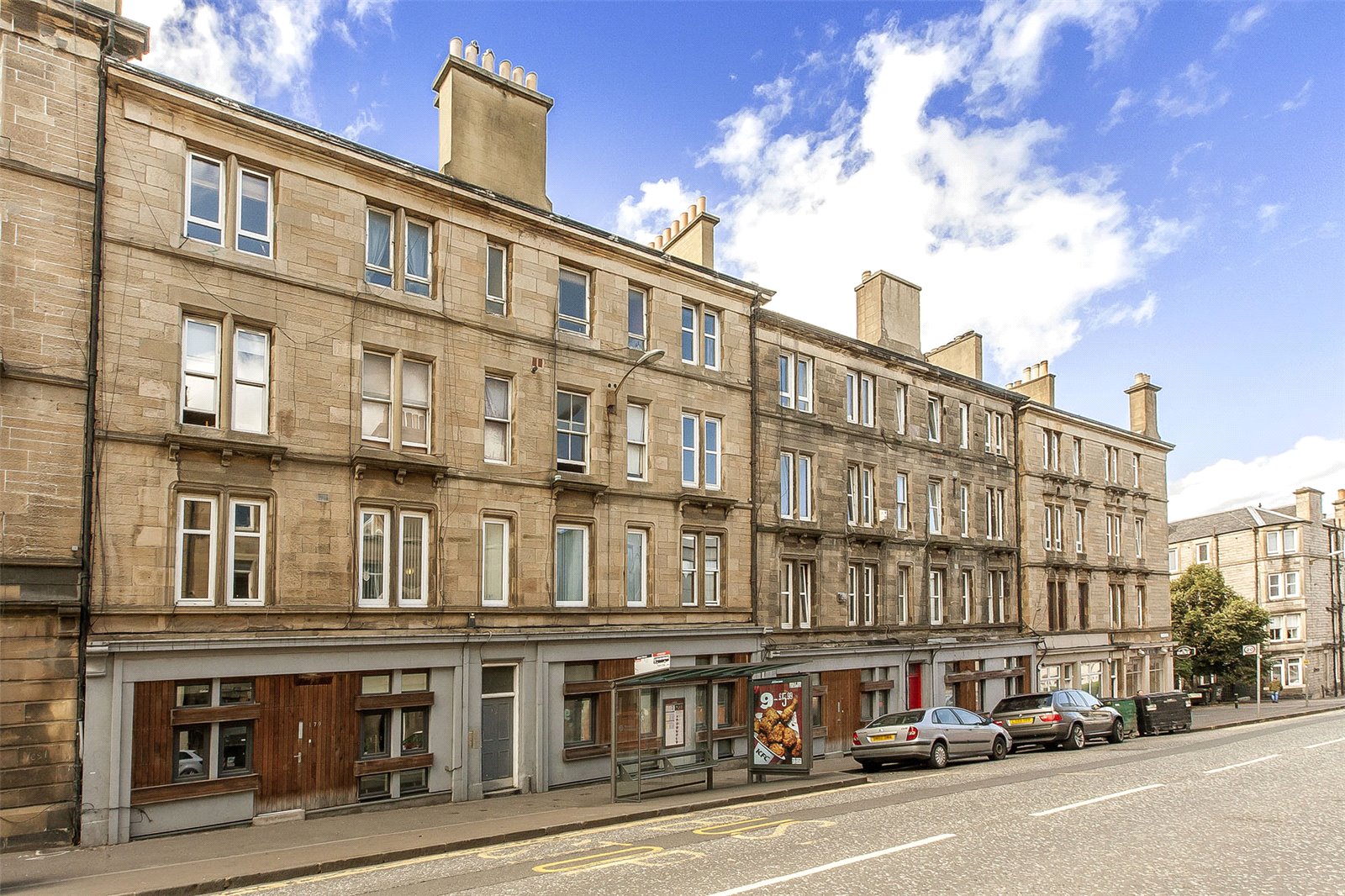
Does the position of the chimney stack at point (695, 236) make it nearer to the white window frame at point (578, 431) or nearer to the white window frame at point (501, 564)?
the white window frame at point (578, 431)

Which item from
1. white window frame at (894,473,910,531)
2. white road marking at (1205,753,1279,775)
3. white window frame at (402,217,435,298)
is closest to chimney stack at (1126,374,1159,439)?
white window frame at (894,473,910,531)

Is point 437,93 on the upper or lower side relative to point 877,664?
upper

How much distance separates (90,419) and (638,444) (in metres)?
12.1

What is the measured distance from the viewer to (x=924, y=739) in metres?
23.2

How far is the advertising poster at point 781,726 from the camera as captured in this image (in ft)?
64.3

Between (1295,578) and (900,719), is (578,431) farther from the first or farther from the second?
(1295,578)

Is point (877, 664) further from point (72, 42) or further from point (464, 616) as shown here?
point (72, 42)

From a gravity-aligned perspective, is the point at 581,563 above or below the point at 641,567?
above

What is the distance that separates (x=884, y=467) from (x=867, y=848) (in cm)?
2092

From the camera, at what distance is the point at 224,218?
17547mm

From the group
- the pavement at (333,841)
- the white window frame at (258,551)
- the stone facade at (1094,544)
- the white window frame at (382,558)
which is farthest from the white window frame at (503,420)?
the stone facade at (1094,544)

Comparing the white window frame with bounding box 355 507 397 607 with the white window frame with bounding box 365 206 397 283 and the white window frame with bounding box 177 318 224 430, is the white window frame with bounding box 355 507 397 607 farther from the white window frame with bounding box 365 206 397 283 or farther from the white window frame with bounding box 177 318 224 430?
the white window frame with bounding box 365 206 397 283

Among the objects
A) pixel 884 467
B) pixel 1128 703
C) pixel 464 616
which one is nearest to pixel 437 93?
pixel 464 616

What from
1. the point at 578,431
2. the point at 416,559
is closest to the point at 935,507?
the point at 578,431
